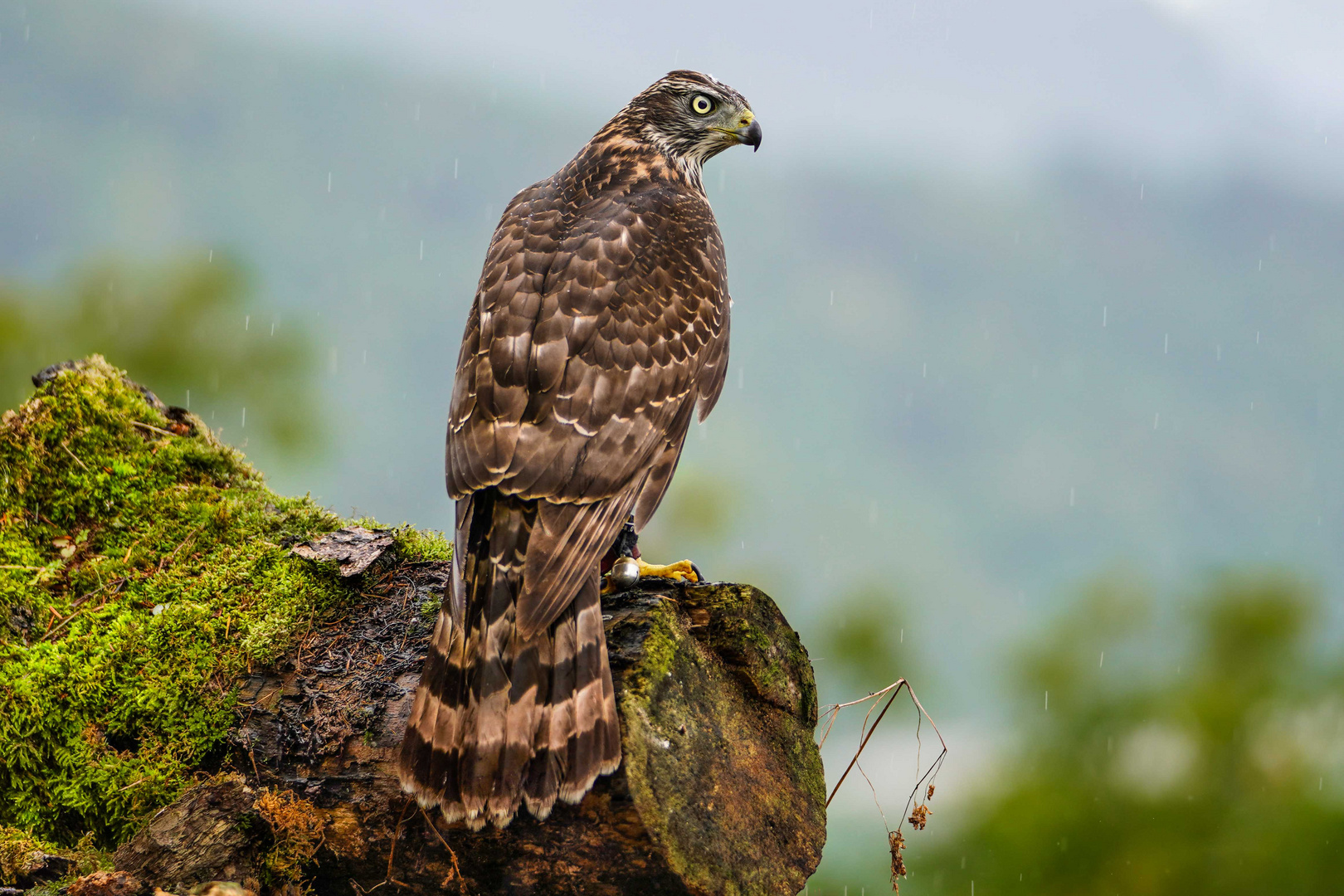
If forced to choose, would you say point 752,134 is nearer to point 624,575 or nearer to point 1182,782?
point 624,575

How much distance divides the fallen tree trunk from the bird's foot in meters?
0.15

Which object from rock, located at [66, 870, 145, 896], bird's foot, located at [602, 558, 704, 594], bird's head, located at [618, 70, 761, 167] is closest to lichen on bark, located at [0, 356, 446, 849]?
rock, located at [66, 870, 145, 896]

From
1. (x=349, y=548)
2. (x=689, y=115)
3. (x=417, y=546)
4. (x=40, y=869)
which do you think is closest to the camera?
(x=40, y=869)

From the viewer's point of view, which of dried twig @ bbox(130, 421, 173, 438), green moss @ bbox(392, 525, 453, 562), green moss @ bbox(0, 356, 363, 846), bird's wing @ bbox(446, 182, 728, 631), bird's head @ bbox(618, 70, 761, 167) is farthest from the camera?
bird's head @ bbox(618, 70, 761, 167)

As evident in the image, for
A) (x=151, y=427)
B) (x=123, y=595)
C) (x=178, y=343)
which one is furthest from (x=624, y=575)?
(x=178, y=343)

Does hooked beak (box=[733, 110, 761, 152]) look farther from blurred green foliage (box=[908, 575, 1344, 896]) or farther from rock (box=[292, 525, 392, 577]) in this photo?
blurred green foliage (box=[908, 575, 1344, 896])

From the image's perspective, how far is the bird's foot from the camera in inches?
148

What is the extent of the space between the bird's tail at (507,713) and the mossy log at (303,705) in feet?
0.53

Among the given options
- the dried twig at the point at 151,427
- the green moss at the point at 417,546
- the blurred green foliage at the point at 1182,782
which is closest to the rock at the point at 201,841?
the green moss at the point at 417,546

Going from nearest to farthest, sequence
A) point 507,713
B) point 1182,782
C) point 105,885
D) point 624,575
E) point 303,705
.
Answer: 1. point 507,713
2. point 105,885
3. point 303,705
4. point 624,575
5. point 1182,782

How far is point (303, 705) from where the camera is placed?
3432mm

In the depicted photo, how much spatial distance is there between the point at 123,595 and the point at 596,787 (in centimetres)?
241

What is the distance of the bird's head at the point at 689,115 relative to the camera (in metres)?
5.15

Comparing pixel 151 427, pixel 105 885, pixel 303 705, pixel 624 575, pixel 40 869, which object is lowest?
pixel 105 885
